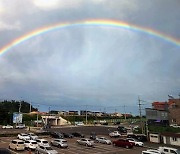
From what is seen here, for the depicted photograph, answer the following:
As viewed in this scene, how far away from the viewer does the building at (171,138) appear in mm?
60791

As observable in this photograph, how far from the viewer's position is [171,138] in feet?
206

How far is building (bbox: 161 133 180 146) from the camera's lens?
60.8m

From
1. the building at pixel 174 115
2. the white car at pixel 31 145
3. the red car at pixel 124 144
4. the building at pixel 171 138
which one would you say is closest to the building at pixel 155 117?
the building at pixel 174 115

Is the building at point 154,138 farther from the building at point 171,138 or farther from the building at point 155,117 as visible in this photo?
the building at point 155,117

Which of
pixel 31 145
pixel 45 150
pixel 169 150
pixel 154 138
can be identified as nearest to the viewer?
pixel 45 150

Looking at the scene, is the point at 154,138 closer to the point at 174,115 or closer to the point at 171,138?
the point at 171,138

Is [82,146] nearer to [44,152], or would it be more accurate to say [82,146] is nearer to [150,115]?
[44,152]

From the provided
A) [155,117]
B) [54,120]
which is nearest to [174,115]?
[155,117]

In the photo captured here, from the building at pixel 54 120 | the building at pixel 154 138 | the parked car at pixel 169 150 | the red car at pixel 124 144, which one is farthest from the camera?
the building at pixel 54 120

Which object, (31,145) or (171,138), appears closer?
(31,145)

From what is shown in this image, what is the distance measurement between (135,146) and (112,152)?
40.8ft

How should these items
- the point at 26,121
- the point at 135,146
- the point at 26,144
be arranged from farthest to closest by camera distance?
the point at 26,121 < the point at 135,146 < the point at 26,144

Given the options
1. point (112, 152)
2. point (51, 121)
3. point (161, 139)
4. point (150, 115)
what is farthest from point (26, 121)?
point (112, 152)

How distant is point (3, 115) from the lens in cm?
12406
